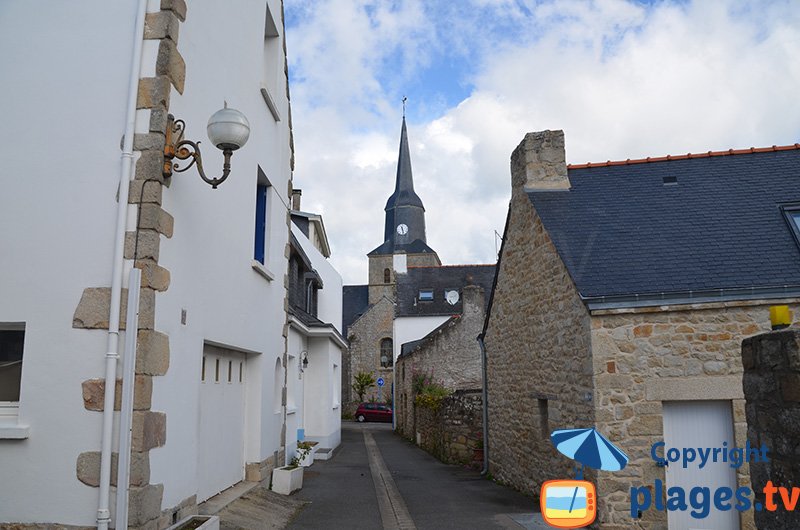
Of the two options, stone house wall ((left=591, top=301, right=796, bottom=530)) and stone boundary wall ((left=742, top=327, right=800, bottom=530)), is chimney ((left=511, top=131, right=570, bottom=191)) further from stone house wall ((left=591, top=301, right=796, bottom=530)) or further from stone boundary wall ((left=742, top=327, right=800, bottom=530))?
stone boundary wall ((left=742, top=327, right=800, bottom=530))

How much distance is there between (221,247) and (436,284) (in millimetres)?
31227

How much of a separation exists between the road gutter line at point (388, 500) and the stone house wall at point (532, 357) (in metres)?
2.13

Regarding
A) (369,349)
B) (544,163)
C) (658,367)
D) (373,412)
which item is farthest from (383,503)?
(369,349)

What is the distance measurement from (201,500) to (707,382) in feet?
19.5

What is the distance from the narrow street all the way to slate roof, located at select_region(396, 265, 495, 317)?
20.2 m

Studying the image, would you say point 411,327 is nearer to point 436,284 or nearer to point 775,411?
point 436,284

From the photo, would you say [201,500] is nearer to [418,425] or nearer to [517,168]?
[517,168]

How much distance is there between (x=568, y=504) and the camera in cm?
408

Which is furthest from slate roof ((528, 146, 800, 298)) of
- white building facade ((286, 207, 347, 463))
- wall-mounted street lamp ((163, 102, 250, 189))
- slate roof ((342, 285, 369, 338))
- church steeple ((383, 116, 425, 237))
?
church steeple ((383, 116, 425, 237))

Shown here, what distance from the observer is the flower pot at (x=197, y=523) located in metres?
5.37

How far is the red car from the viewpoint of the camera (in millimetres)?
36312

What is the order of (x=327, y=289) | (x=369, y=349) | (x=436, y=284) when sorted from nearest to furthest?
1. (x=327, y=289)
2. (x=436, y=284)
3. (x=369, y=349)

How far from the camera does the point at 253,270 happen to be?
8305 mm

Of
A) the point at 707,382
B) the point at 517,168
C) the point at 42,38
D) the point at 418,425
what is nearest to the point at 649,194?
the point at 517,168
